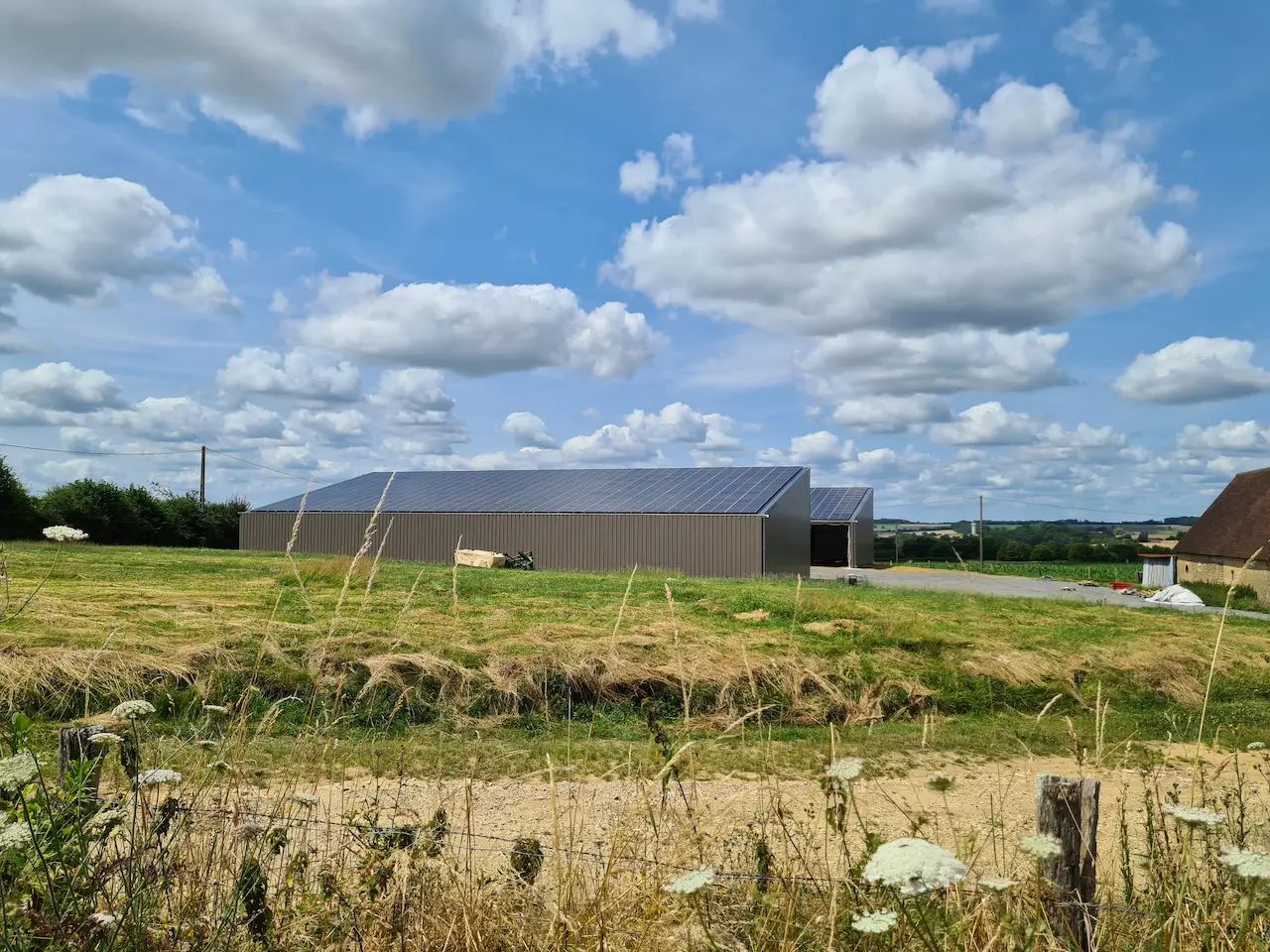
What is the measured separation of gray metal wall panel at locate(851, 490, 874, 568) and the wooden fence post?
39.1m

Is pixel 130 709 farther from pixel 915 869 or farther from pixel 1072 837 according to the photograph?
pixel 1072 837

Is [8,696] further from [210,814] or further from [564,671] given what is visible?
[210,814]

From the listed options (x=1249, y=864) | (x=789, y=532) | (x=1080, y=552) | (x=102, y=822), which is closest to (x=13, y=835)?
(x=102, y=822)

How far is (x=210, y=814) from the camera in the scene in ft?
10.8

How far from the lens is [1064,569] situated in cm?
4631

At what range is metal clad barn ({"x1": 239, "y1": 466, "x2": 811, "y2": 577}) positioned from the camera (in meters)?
27.8

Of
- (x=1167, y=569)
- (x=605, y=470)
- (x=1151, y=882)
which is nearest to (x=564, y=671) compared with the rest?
(x=1151, y=882)

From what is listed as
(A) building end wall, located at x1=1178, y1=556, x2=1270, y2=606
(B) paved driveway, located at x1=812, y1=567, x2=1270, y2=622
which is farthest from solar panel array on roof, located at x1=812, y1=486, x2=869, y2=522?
(A) building end wall, located at x1=1178, y1=556, x2=1270, y2=606

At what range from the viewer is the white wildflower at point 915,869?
171 cm

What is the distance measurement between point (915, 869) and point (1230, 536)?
34301mm

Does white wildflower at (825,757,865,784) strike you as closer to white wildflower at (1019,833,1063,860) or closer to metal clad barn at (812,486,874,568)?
white wildflower at (1019,833,1063,860)

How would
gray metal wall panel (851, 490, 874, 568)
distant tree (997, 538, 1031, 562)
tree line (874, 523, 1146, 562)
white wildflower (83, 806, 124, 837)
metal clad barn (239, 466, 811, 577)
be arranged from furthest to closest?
1. distant tree (997, 538, 1031, 562)
2. tree line (874, 523, 1146, 562)
3. gray metal wall panel (851, 490, 874, 568)
4. metal clad barn (239, 466, 811, 577)
5. white wildflower (83, 806, 124, 837)

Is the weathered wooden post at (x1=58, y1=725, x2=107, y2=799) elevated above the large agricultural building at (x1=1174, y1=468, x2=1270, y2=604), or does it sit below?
below

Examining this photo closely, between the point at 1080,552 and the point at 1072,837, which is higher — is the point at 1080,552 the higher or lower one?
the higher one
